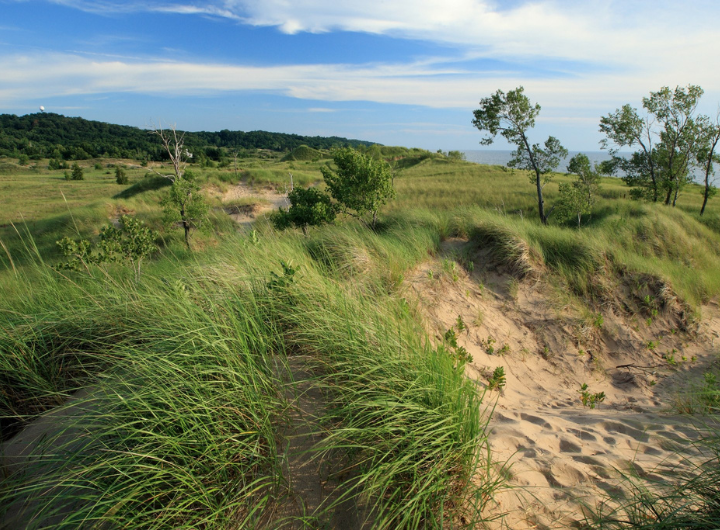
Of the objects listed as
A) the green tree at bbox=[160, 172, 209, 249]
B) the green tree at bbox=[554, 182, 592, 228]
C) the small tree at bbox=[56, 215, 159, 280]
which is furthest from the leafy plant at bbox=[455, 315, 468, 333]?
the green tree at bbox=[554, 182, 592, 228]

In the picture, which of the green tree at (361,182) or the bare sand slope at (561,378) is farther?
the green tree at (361,182)

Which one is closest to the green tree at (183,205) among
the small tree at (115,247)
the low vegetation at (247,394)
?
the small tree at (115,247)

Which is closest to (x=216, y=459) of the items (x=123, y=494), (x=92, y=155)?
(x=123, y=494)

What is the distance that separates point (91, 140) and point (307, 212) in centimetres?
11343

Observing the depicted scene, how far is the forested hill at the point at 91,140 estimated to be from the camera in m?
78.8

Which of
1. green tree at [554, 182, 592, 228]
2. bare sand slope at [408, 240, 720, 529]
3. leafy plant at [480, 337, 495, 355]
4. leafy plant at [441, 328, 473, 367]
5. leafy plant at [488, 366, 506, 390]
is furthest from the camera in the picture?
green tree at [554, 182, 592, 228]

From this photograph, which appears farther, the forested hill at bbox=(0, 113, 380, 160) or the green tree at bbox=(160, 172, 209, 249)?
the forested hill at bbox=(0, 113, 380, 160)

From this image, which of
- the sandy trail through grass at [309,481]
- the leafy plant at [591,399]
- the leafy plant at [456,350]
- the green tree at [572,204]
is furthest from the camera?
the green tree at [572,204]

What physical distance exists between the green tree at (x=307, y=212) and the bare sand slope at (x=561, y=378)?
416 centimetres

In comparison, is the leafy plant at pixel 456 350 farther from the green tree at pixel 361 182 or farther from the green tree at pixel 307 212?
the green tree at pixel 307 212

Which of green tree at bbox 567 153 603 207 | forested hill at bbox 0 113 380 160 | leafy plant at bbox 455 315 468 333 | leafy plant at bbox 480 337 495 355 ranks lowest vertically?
leafy plant at bbox 480 337 495 355

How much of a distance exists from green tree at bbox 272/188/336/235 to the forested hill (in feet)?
201

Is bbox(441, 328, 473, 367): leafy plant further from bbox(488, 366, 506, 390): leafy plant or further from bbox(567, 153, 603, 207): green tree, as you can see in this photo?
bbox(567, 153, 603, 207): green tree

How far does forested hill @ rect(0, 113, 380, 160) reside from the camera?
78750 mm
